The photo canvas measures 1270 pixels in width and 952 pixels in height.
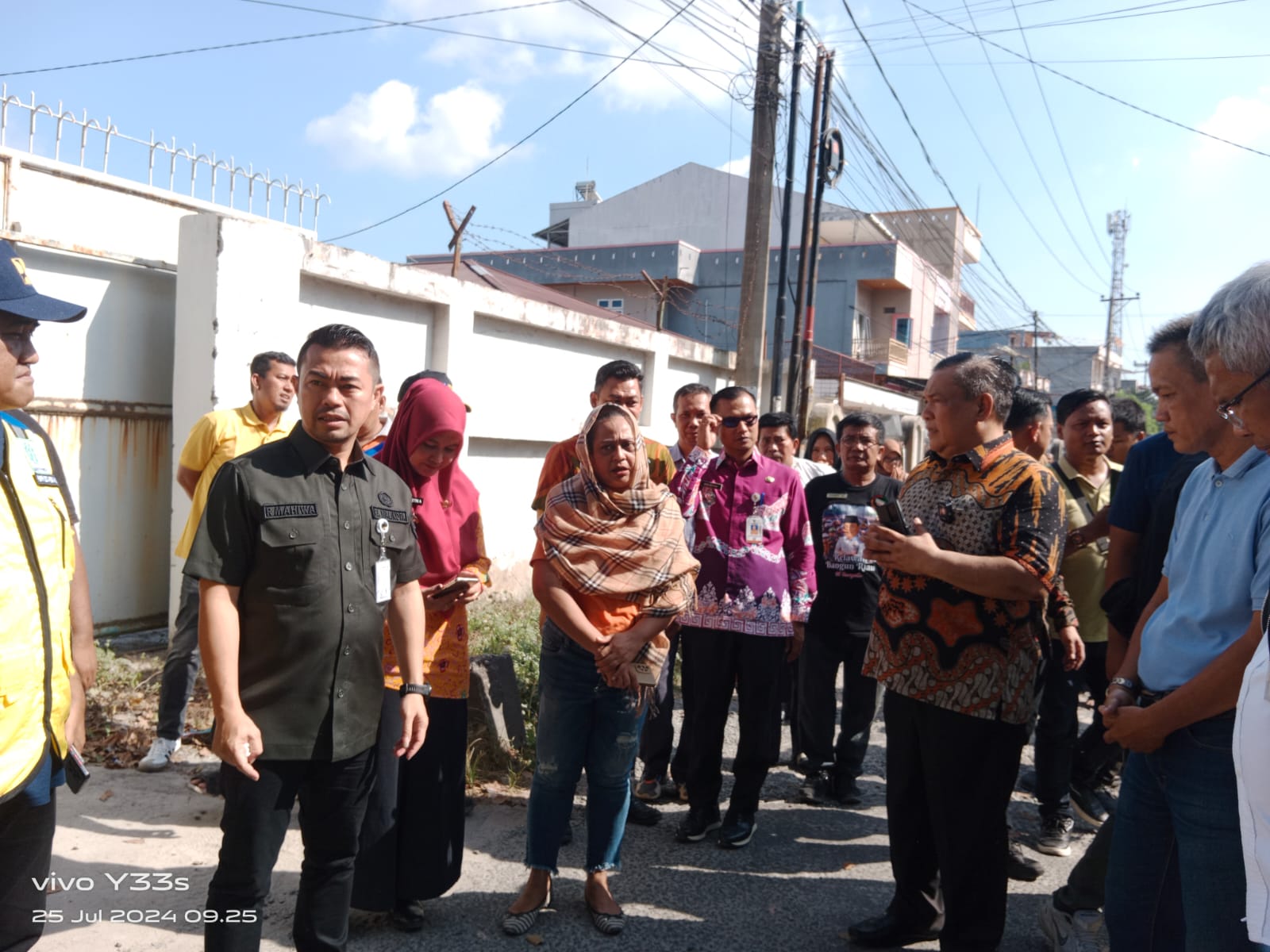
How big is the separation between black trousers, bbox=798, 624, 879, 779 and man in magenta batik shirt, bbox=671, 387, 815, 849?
1.97 feet

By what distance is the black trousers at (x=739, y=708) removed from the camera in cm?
393

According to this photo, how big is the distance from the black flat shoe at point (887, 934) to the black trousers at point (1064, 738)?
132 cm

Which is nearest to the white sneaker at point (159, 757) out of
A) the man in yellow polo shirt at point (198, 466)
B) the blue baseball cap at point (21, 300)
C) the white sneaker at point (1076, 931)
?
the man in yellow polo shirt at point (198, 466)

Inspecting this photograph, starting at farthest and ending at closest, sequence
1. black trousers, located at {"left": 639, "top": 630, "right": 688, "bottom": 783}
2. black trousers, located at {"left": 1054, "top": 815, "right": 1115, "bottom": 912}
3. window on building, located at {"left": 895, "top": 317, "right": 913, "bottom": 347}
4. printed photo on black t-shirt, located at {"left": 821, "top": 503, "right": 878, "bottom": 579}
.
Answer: window on building, located at {"left": 895, "top": 317, "right": 913, "bottom": 347} < printed photo on black t-shirt, located at {"left": 821, "top": 503, "right": 878, "bottom": 579} < black trousers, located at {"left": 639, "top": 630, "right": 688, "bottom": 783} < black trousers, located at {"left": 1054, "top": 815, "right": 1115, "bottom": 912}

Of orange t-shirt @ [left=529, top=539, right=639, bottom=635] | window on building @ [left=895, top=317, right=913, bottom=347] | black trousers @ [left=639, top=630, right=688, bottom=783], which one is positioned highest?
window on building @ [left=895, top=317, right=913, bottom=347]

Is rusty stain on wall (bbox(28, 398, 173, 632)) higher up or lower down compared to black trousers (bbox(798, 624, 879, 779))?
higher up

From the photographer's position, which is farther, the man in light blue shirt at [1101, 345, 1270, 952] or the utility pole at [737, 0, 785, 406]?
the utility pole at [737, 0, 785, 406]

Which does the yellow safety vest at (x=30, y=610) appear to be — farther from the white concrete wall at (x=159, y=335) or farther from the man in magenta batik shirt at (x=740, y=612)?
the white concrete wall at (x=159, y=335)

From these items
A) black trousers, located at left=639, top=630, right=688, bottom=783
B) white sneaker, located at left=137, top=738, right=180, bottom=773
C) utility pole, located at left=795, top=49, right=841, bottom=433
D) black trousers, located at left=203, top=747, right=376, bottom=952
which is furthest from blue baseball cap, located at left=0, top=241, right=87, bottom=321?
utility pole, located at left=795, top=49, right=841, bottom=433

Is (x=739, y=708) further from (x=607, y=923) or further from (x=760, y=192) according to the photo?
(x=760, y=192)

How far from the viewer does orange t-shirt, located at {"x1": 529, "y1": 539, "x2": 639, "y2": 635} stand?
10.5 feet

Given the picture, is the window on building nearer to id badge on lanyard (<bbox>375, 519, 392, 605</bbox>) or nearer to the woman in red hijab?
the woman in red hijab

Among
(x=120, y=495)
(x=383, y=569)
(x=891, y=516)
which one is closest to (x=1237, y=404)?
(x=891, y=516)

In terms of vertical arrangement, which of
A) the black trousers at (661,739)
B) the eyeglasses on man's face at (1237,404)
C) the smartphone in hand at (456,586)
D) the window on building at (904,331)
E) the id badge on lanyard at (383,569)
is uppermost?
the window on building at (904,331)
